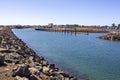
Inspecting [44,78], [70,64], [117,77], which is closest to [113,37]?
[70,64]

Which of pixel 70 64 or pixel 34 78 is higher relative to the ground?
pixel 34 78

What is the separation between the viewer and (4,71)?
1991 cm

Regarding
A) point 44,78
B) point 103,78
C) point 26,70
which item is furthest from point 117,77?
point 26,70

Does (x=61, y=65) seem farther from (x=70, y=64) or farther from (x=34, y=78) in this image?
(x=34, y=78)

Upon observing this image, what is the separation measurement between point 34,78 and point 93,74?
1181cm

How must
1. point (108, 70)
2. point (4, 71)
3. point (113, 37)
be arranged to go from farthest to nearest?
point (113, 37), point (108, 70), point (4, 71)

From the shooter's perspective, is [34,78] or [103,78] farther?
[103,78]

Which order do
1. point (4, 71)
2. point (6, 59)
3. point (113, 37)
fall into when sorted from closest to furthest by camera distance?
point (4, 71) → point (6, 59) → point (113, 37)

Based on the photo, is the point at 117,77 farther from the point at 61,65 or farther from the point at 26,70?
the point at 26,70

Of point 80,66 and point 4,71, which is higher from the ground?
point 4,71

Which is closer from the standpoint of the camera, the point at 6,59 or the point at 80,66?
the point at 6,59

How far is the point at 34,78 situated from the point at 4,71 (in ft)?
7.89

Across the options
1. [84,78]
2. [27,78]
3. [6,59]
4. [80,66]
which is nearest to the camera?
[27,78]

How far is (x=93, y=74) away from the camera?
29609mm
